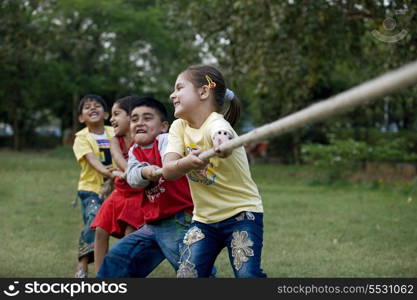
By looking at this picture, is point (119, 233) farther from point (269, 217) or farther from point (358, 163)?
point (358, 163)

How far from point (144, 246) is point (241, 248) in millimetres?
905

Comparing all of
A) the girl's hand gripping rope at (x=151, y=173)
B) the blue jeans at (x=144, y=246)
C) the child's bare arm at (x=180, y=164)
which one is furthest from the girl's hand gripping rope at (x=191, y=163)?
the blue jeans at (x=144, y=246)

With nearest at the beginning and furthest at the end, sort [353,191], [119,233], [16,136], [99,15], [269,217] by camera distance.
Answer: [119,233] < [269,217] < [353,191] < [99,15] < [16,136]

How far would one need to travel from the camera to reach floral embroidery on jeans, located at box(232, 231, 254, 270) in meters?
3.54

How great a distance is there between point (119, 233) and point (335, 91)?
1983 centimetres

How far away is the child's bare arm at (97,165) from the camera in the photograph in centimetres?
557

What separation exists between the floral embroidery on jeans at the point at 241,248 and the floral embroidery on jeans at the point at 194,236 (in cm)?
20

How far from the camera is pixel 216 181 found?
12.0ft

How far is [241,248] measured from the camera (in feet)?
11.6

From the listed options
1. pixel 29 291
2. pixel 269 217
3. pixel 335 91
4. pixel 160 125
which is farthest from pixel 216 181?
pixel 335 91

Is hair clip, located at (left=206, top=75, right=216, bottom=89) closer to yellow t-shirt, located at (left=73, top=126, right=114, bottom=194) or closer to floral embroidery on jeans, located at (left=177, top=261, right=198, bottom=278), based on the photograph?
floral embroidery on jeans, located at (left=177, top=261, right=198, bottom=278)

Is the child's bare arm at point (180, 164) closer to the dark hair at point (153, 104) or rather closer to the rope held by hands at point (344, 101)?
the rope held by hands at point (344, 101)

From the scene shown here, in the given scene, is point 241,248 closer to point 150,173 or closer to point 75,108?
point 150,173

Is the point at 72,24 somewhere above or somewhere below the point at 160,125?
above
